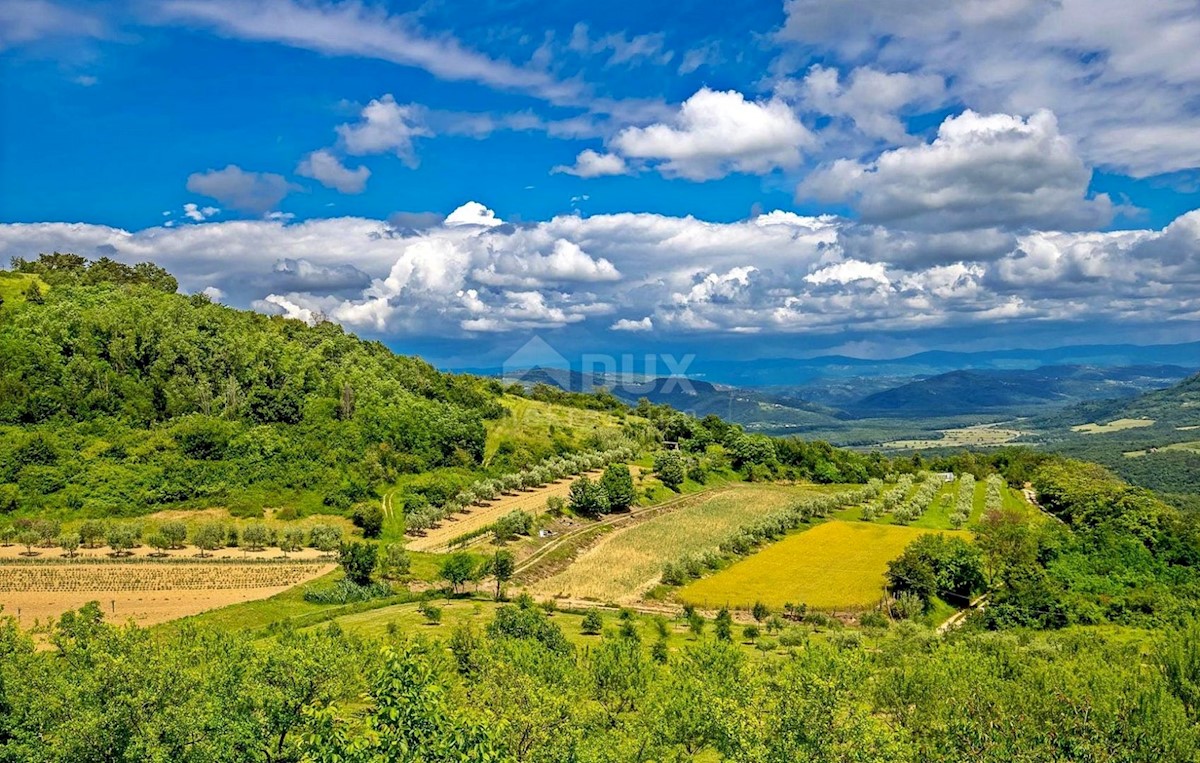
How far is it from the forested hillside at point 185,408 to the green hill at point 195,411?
25 cm

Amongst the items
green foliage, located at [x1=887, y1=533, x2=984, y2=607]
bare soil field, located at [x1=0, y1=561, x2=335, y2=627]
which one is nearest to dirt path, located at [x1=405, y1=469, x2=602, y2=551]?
bare soil field, located at [x1=0, y1=561, x2=335, y2=627]

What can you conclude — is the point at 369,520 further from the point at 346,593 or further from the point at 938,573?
the point at 938,573

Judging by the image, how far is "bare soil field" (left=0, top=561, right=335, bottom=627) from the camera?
65625 mm

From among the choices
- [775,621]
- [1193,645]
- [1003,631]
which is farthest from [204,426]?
[1193,645]

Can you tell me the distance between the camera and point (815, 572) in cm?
8838

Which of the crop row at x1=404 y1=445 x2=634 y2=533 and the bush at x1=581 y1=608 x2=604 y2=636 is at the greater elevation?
the crop row at x1=404 y1=445 x2=634 y2=533

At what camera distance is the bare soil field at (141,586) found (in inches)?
2584

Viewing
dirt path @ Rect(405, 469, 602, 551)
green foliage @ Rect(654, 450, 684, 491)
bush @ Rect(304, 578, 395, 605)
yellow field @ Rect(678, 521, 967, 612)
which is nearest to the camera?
bush @ Rect(304, 578, 395, 605)

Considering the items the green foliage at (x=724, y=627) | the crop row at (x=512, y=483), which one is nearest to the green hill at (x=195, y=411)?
the crop row at (x=512, y=483)

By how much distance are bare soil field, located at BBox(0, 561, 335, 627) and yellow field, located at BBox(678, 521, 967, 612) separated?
140ft

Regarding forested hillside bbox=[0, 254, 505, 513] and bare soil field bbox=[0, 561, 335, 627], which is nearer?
bare soil field bbox=[0, 561, 335, 627]

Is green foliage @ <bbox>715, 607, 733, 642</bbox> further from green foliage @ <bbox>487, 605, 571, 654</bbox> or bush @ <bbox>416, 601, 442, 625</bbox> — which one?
bush @ <bbox>416, 601, 442, 625</bbox>

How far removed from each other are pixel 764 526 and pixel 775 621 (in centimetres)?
3668

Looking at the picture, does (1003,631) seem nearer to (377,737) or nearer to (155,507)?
(377,737)
